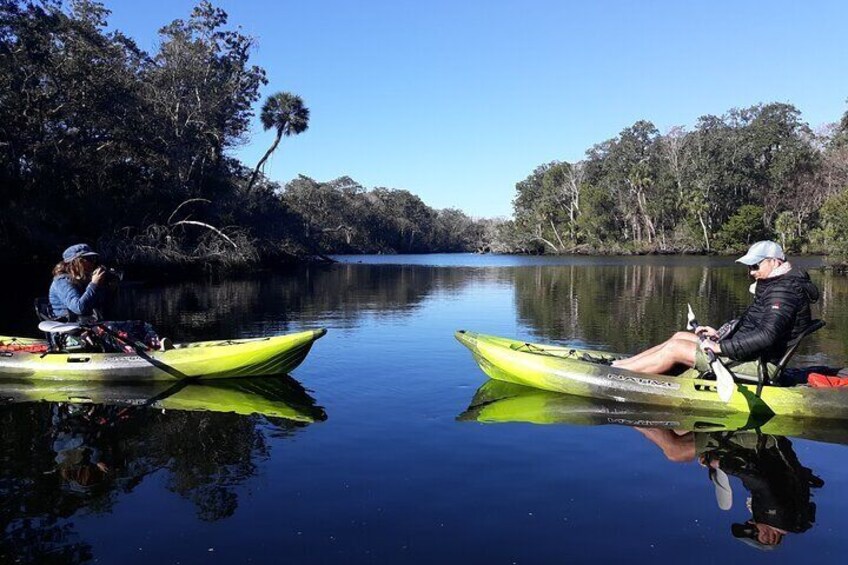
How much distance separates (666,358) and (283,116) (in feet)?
148

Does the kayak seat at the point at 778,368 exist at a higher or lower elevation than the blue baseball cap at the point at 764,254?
lower

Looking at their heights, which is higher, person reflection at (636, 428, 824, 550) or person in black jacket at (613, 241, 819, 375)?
person in black jacket at (613, 241, 819, 375)

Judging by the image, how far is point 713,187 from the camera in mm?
68250

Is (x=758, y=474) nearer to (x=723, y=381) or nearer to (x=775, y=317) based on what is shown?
(x=723, y=381)

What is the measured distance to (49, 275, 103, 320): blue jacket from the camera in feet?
28.4

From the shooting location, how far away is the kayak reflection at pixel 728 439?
488 cm

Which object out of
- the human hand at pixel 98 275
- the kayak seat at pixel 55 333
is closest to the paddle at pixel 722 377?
the human hand at pixel 98 275

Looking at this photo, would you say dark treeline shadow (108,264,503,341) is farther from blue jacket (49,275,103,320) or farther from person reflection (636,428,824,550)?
person reflection (636,428,824,550)

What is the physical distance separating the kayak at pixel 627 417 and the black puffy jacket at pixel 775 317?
2.48 ft

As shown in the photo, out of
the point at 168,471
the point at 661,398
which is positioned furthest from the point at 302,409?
the point at 661,398

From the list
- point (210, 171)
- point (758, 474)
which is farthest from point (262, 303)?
point (210, 171)

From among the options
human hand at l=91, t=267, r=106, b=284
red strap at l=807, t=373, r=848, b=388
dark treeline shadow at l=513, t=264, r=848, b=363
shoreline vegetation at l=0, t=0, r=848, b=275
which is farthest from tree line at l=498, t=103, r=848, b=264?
human hand at l=91, t=267, r=106, b=284

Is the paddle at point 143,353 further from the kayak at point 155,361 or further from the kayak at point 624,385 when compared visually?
the kayak at point 624,385

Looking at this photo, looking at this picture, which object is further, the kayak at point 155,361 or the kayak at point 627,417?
the kayak at point 155,361
